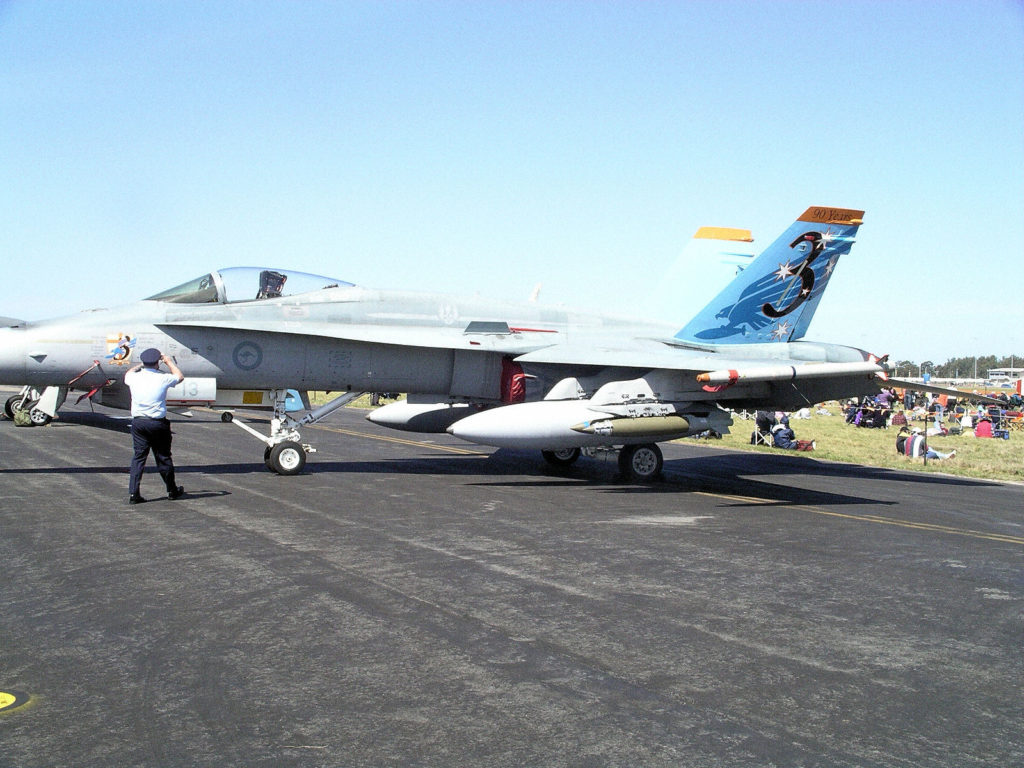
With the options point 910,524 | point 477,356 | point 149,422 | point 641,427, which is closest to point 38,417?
point 477,356

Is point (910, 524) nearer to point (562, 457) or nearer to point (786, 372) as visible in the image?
point (786, 372)

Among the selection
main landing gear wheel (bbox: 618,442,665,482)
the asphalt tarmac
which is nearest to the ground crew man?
the asphalt tarmac

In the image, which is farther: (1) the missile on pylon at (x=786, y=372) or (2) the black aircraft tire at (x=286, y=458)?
(2) the black aircraft tire at (x=286, y=458)

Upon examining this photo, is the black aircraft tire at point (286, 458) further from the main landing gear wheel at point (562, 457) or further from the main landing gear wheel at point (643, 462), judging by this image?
the main landing gear wheel at point (643, 462)

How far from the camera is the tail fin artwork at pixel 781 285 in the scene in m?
15.2

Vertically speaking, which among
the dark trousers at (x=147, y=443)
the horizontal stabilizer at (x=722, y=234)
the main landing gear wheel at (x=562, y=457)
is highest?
the horizontal stabilizer at (x=722, y=234)

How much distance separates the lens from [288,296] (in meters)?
13.0

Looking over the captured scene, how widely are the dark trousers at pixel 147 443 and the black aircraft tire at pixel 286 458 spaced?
2.63 metres

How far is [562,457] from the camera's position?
15.7 metres

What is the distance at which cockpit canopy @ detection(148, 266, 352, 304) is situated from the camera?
1245cm

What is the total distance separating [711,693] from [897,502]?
9.10 m

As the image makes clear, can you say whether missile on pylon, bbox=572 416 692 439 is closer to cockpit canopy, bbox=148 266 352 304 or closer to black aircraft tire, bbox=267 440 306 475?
black aircraft tire, bbox=267 440 306 475

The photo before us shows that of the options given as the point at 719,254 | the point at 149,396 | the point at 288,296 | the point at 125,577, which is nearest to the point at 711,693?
the point at 125,577

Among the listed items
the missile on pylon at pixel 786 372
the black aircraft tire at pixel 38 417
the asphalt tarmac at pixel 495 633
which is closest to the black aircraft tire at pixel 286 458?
the asphalt tarmac at pixel 495 633
